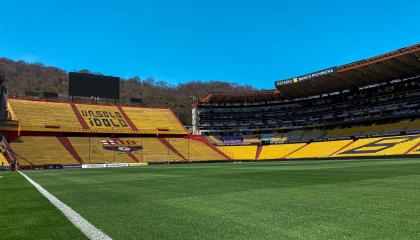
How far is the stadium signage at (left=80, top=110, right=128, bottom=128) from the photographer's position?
82875mm

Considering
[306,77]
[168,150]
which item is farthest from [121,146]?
[306,77]

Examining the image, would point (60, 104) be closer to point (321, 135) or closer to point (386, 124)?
point (321, 135)

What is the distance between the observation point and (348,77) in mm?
75875

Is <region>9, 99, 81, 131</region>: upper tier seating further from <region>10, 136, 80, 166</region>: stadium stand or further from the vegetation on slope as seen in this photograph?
the vegetation on slope

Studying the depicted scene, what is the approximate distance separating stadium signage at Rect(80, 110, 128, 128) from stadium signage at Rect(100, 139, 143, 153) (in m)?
7.25

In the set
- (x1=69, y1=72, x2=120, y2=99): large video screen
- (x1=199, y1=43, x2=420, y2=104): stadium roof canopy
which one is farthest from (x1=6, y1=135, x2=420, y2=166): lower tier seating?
(x1=69, y1=72, x2=120, y2=99): large video screen

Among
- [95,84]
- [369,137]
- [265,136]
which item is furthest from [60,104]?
[369,137]

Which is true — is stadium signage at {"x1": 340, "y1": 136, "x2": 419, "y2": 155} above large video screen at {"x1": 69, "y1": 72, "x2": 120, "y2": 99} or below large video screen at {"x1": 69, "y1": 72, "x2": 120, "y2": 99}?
below

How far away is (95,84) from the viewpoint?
9062 cm

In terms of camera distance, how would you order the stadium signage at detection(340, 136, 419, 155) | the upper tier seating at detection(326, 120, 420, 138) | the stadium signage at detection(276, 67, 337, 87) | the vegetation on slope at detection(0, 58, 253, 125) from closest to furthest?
the stadium signage at detection(340, 136, 419, 155), the upper tier seating at detection(326, 120, 420, 138), the stadium signage at detection(276, 67, 337, 87), the vegetation on slope at detection(0, 58, 253, 125)

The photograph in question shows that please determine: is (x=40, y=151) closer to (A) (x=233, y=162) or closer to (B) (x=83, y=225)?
(A) (x=233, y=162)

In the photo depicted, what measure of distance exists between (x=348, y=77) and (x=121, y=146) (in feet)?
166

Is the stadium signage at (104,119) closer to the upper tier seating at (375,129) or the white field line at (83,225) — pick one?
the upper tier seating at (375,129)

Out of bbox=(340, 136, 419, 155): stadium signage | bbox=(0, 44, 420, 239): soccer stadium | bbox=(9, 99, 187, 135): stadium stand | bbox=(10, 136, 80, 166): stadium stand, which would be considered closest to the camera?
A: bbox=(0, 44, 420, 239): soccer stadium
